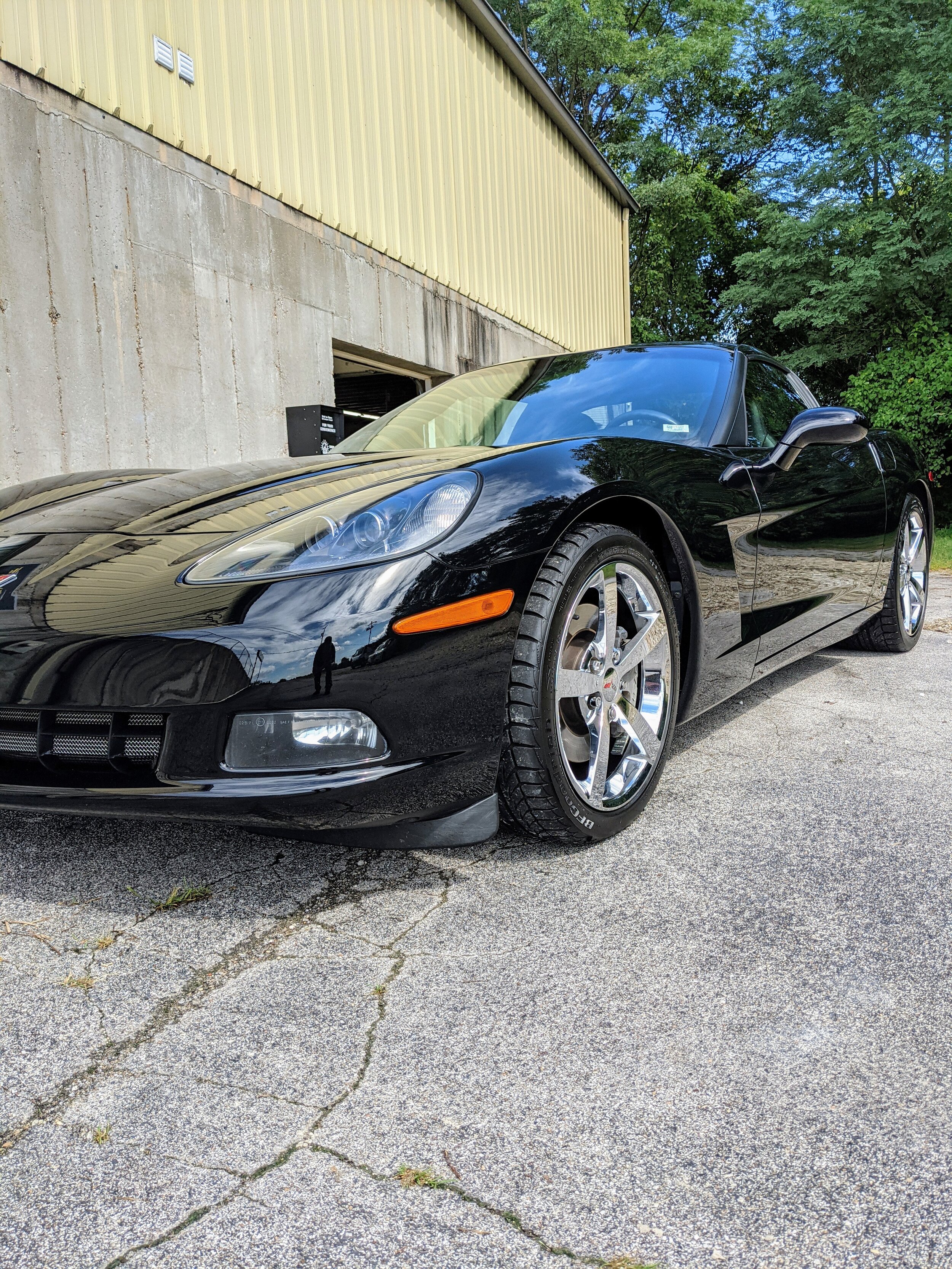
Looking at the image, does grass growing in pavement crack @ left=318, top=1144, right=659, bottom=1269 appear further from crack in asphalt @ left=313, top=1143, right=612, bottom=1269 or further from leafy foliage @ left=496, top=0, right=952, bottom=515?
leafy foliage @ left=496, top=0, right=952, bottom=515

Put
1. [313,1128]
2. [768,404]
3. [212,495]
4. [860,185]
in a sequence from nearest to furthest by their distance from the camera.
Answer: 1. [313,1128]
2. [212,495]
3. [768,404]
4. [860,185]

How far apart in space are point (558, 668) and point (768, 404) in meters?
1.69

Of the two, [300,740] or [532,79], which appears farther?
[532,79]

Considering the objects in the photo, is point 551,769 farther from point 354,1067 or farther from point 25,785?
point 25,785

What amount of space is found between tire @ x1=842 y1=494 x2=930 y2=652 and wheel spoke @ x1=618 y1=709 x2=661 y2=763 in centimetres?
221

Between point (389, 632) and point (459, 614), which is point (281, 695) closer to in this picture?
point (389, 632)

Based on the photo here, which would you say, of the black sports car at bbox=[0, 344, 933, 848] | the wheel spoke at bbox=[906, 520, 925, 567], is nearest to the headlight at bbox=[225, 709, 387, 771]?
the black sports car at bbox=[0, 344, 933, 848]

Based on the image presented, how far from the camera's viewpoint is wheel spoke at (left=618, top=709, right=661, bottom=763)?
222 cm

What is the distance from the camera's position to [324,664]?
5.49 ft

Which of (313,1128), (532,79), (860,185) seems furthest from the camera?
(860,185)

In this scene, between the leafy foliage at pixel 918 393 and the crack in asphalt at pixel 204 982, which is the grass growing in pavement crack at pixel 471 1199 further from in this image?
the leafy foliage at pixel 918 393

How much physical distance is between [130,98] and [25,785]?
5029 mm

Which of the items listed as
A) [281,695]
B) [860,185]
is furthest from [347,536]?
[860,185]

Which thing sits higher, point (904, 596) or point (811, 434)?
point (811, 434)
